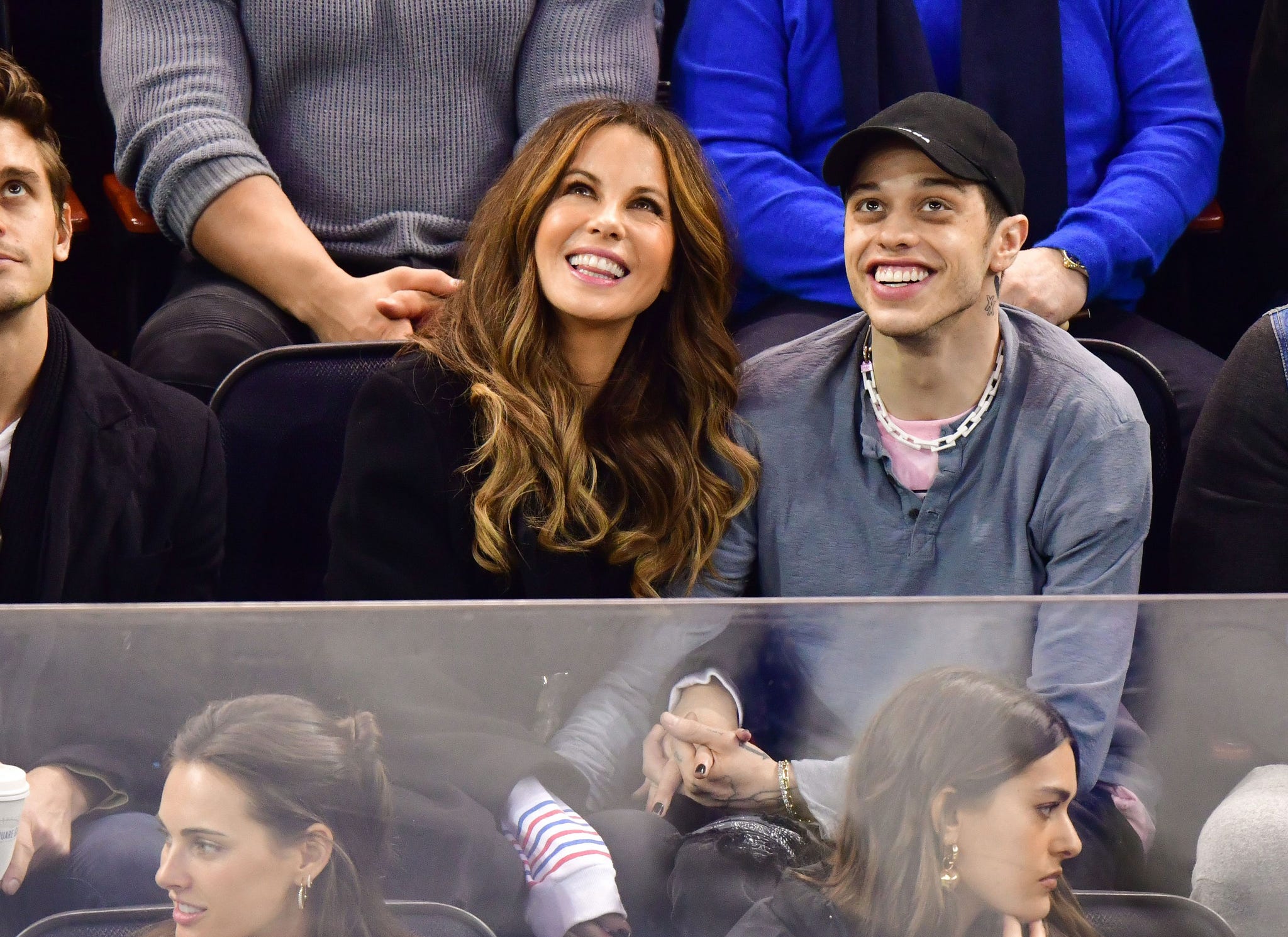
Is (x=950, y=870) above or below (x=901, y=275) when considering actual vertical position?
below

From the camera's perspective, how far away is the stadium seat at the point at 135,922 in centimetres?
62

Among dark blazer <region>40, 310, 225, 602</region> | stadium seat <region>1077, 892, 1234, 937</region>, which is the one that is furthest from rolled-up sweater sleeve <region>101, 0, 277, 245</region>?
stadium seat <region>1077, 892, 1234, 937</region>

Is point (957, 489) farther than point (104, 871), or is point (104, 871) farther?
point (957, 489)

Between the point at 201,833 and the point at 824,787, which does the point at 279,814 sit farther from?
the point at 824,787

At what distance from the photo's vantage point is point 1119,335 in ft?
5.10

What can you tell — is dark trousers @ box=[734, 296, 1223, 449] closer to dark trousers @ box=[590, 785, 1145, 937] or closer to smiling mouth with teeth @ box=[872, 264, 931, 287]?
smiling mouth with teeth @ box=[872, 264, 931, 287]

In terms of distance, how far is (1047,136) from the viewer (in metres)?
1.58

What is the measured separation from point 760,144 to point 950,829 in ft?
3.59

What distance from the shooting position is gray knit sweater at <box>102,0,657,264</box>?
4.93ft

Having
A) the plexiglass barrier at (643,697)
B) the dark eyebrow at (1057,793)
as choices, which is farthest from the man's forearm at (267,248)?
the dark eyebrow at (1057,793)

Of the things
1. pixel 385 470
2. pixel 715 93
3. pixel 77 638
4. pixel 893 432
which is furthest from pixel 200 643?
pixel 715 93

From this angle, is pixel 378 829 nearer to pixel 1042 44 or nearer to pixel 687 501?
pixel 687 501

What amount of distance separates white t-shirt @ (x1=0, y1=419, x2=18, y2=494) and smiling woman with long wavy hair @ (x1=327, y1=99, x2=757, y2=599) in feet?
0.84

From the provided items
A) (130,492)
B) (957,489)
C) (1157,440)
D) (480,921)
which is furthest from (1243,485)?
(130,492)
